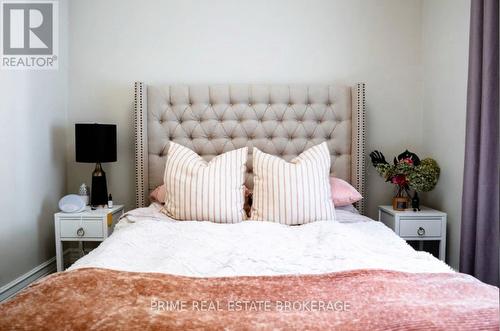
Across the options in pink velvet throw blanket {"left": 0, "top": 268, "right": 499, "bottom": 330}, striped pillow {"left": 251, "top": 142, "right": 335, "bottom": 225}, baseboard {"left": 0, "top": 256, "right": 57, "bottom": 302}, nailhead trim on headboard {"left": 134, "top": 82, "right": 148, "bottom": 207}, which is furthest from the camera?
nailhead trim on headboard {"left": 134, "top": 82, "right": 148, "bottom": 207}

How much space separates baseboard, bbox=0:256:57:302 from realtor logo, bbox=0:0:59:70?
1.37 metres

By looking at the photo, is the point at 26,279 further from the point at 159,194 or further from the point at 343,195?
the point at 343,195

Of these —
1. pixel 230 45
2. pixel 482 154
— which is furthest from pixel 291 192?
pixel 230 45

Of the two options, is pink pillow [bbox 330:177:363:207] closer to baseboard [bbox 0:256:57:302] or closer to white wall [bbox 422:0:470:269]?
white wall [bbox 422:0:470:269]

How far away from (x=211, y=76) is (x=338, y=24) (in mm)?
1072

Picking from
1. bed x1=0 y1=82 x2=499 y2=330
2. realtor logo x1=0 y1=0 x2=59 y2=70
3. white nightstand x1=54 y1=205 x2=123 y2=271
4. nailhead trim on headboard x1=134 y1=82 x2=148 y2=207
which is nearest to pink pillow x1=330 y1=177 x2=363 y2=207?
bed x1=0 y1=82 x2=499 y2=330

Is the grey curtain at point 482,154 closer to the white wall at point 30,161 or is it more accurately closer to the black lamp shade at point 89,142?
the black lamp shade at point 89,142

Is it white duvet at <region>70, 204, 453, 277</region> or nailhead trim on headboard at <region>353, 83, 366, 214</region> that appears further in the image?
nailhead trim on headboard at <region>353, 83, 366, 214</region>

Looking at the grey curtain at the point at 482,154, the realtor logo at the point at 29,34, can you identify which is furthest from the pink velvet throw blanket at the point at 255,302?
the realtor logo at the point at 29,34

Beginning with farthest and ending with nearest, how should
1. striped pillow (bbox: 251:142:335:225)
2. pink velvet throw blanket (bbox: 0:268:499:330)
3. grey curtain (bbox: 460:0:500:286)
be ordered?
striped pillow (bbox: 251:142:335:225) → grey curtain (bbox: 460:0:500:286) → pink velvet throw blanket (bbox: 0:268:499:330)

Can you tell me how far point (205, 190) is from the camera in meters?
2.15

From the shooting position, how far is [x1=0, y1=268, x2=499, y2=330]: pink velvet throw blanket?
0.87 meters

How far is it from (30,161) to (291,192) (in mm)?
1778

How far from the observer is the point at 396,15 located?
110 inches
